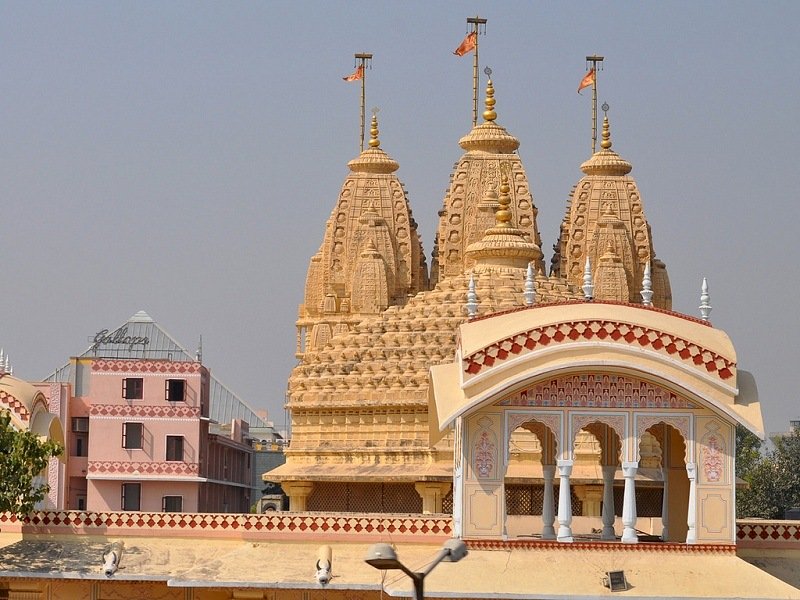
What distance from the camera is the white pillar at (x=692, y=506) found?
125 feet

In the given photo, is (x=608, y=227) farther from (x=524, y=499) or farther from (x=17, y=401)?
(x=17, y=401)

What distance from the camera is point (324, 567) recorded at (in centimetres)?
3900

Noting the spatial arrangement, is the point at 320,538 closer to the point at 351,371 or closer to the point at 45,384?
the point at 351,371

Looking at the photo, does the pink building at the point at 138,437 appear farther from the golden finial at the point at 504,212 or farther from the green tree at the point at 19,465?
the green tree at the point at 19,465

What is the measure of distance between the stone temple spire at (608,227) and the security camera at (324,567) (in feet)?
102

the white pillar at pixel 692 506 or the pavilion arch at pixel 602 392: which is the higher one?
the pavilion arch at pixel 602 392

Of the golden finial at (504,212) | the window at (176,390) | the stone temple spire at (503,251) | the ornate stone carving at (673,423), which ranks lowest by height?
the ornate stone carving at (673,423)

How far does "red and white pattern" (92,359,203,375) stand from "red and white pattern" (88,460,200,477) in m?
2.87

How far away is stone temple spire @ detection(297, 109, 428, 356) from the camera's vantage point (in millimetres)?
68438

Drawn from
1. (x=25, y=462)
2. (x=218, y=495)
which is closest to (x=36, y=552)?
(x=25, y=462)

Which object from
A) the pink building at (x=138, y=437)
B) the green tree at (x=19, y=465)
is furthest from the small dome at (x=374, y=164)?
the green tree at (x=19, y=465)

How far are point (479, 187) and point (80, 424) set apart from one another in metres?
14.5

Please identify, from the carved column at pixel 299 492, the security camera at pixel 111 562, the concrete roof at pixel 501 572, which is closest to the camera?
the concrete roof at pixel 501 572

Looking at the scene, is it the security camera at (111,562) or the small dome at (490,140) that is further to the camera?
the small dome at (490,140)
